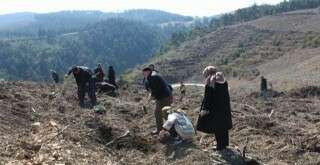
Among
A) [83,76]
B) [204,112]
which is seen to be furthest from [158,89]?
[83,76]

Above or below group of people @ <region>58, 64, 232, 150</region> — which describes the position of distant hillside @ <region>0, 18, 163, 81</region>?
below

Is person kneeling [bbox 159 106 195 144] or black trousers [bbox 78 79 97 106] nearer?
person kneeling [bbox 159 106 195 144]

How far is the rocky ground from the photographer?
9.45 metres

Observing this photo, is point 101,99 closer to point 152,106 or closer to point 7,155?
point 152,106

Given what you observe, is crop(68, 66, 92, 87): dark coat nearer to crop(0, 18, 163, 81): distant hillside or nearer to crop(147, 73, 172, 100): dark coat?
crop(147, 73, 172, 100): dark coat

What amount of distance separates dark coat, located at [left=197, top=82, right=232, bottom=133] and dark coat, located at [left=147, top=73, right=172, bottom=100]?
72.5 inches

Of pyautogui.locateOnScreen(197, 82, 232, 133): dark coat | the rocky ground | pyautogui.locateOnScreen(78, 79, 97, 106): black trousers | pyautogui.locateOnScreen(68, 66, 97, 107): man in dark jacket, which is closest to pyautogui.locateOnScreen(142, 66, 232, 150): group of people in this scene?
pyautogui.locateOnScreen(197, 82, 232, 133): dark coat

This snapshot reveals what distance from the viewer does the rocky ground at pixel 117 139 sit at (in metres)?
9.45

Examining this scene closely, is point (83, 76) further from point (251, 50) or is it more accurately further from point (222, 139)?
point (251, 50)

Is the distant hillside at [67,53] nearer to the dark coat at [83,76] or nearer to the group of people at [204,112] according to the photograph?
the dark coat at [83,76]

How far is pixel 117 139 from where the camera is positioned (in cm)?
1109

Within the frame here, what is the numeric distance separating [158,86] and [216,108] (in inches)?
83.0

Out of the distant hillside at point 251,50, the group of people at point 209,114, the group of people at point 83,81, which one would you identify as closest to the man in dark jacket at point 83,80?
the group of people at point 83,81

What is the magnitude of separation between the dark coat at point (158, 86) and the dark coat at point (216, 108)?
1.84 m
